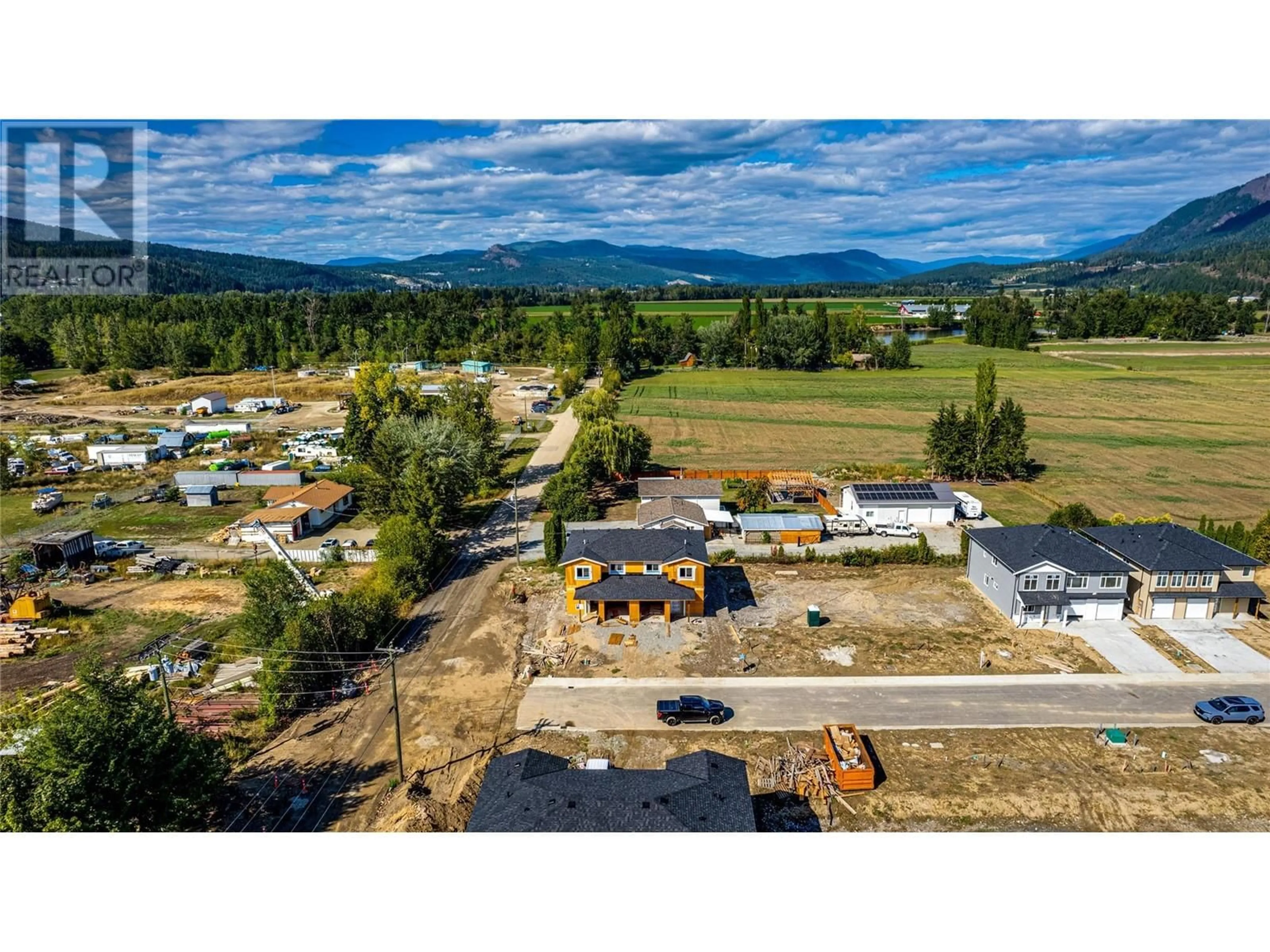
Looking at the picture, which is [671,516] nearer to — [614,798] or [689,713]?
[689,713]

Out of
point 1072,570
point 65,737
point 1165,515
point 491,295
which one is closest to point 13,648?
point 65,737

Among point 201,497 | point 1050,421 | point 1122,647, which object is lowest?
point 1122,647

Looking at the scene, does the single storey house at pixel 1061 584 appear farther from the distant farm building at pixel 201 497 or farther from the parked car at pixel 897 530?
the distant farm building at pixel 201 497


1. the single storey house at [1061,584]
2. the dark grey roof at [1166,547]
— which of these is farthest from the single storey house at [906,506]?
the single storey house at [1061,584]

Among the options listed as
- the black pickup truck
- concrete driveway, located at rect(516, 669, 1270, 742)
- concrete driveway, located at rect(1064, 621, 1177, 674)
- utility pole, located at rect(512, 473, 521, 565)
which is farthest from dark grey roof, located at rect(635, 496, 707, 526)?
concrete driveway, located at rect(1064, 621, 1177, 674)

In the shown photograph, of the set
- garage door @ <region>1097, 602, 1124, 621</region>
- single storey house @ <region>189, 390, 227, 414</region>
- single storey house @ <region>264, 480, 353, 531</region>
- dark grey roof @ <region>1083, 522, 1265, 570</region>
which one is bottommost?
garage door @ <region>1097, 602, 1124, 621</region>

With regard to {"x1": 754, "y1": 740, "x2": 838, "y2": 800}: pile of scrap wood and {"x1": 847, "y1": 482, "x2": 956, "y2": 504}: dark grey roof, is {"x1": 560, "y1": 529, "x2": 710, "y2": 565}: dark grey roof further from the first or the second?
{"x1": 847, "y1": 482, "x2": 956, "y2": 504}: dark grey roof

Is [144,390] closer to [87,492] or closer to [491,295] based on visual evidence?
[87,492]

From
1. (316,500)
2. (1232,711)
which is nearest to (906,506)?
(1232,711)
